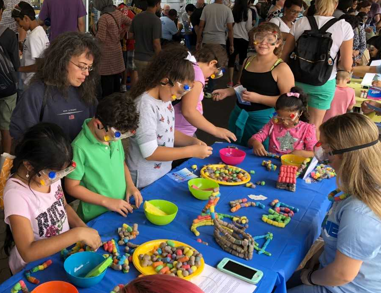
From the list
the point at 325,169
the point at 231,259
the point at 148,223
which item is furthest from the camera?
the point at 325,169

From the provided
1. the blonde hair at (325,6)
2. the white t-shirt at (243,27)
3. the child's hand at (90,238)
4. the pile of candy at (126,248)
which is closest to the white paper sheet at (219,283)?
the pile of candy at (126,248)

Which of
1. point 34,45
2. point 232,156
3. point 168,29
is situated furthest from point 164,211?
point 168,29

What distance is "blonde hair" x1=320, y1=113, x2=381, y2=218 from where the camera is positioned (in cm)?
159

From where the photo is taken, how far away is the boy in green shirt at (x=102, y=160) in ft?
6.15

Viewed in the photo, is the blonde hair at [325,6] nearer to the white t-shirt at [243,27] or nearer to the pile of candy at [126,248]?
the pile of candy at [126,248]

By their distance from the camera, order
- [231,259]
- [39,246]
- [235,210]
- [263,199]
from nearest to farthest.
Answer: [39,246]
[231,259]
[235,210]
[263,199]

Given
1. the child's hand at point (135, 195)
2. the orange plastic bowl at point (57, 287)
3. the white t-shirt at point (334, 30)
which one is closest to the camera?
the orange plastic bowl at point (57, 287)

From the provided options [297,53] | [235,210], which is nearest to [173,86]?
[235,210]

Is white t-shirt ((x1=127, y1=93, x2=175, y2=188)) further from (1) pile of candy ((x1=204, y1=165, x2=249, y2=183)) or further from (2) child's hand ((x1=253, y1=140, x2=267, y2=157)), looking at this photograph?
(2) child's hand ((x1=253, y1=140, x2=267, y2=157))

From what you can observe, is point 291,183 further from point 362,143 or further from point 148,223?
point 148,223

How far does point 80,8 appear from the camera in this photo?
491cm

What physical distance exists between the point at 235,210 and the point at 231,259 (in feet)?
1.45

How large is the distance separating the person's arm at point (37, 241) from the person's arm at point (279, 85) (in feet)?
6.38

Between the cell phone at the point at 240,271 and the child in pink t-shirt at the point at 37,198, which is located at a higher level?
the child in pink t-shirt at the point at 37,198
